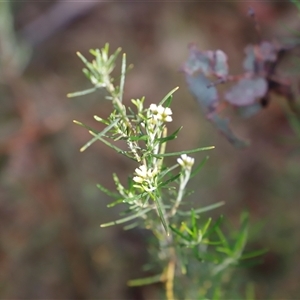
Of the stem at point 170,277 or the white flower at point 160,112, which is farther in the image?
the stem at point 170,277

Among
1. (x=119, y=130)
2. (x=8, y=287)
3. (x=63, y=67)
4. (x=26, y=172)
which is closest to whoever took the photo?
(x=119, y=130)

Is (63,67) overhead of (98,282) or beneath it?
overhead

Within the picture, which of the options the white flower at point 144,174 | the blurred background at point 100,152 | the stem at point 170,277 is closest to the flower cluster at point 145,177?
the white flower at point 144,174

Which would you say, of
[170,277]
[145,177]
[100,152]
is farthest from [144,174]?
[100,152]

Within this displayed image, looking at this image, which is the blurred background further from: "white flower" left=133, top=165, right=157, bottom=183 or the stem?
"white flower" left=133, top=165, right=157, bottom=183

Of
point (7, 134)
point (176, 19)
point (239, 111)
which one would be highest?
point (239, 111)

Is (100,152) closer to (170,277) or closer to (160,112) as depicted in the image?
(170,277)

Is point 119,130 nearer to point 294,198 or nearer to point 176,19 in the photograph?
point 294,198

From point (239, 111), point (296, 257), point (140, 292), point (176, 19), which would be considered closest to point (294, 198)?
point (296, 257)

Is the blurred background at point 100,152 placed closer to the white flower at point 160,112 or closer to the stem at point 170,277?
the stem at point 170,277
